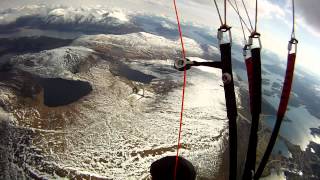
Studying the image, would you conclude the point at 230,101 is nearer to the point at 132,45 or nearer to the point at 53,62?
the point at 53,62

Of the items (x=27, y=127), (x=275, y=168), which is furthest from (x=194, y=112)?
(x=27, y=127)

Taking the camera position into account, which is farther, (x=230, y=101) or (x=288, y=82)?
(x=288, y=82)

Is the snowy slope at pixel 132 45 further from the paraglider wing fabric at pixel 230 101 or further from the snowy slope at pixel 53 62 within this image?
the paraglider wing fabric at pixel 230 101

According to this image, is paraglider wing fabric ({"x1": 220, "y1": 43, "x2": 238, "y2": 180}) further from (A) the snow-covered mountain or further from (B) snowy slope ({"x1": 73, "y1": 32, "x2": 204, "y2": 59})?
(B) snowy slope ({"x1": 73, "y1": 32, "x2": 204, "y2": 59})

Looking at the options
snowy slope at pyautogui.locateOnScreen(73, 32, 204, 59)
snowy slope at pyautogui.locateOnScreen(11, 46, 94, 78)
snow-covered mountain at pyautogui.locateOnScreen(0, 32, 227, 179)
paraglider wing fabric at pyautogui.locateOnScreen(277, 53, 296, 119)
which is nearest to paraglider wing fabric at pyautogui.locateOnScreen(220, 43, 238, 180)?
paraglider wing fabric at pyautogui.locateOnScreen(277, 53, 296, 119)

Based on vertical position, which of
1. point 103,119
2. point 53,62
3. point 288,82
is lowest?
point 53,62

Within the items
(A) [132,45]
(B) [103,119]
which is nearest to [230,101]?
(B) [103,119]

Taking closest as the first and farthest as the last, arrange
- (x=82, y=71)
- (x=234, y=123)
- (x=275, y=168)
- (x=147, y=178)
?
(x=234, y=123) → (x=147, y=178) → (x=275, y=168) → (x=82, y=71)

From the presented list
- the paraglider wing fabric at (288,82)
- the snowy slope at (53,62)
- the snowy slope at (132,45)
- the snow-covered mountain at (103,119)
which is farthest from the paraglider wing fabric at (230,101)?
the snowy slope at (132,45)

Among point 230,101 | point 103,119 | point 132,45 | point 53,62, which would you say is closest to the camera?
point 230,101

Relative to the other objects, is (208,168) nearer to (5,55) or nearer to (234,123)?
(234,123)

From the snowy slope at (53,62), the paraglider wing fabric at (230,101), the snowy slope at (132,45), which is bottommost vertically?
the snowy slope at (132,45)
